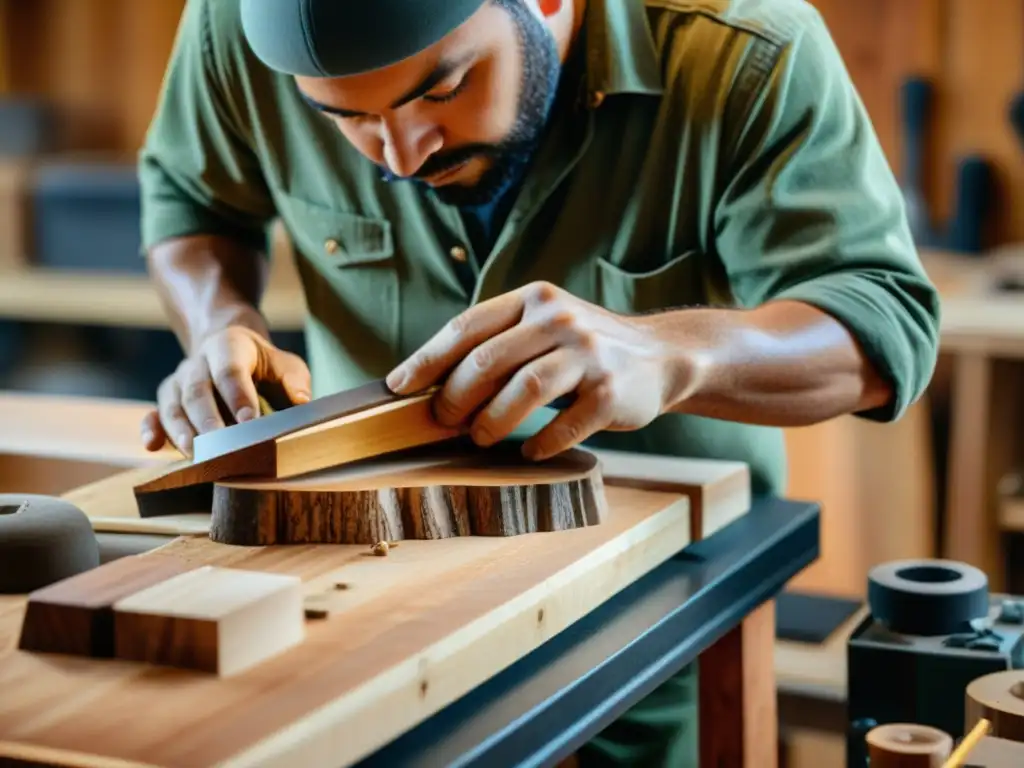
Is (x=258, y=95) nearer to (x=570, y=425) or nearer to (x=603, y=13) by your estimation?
(x=603, y=13)

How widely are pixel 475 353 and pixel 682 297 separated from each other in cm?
47

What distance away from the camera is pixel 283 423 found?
3.70 feet

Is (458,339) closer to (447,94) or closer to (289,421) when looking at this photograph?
(289,421)

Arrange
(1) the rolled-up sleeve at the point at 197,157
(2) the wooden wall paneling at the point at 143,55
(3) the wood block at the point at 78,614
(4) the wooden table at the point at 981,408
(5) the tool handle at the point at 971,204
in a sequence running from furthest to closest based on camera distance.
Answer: (2) the wooden wall paneling at the point at 143,55 → (5) the tool handle at the point at 971,204 → (4) the wooden table at the point at 981,408 → (1) the rolled-up sleeve at the point at 197,157 → (3) the wood block at the point at 78,614

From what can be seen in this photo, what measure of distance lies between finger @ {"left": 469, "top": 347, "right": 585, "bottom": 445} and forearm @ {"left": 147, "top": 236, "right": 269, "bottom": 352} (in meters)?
0.49

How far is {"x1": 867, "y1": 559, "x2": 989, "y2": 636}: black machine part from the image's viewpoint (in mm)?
1155

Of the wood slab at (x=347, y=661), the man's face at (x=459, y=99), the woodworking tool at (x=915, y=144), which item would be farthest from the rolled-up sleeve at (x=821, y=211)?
the woodworking tool at (x=915, y=144)

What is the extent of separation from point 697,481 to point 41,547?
53 cm

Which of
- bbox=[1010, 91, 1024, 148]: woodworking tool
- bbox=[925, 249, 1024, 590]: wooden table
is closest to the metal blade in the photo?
bbox=[925, 249, 1024, 590]: wooden table

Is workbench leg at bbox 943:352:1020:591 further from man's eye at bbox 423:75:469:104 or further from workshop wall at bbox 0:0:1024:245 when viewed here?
man's eye at bbox 423:75:469:104

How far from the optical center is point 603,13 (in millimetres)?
1482

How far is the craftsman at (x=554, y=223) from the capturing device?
1.18 metres

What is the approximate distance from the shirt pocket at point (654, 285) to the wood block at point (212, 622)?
71cm

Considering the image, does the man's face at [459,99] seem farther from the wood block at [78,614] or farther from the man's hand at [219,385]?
the wood block at [78,614]
